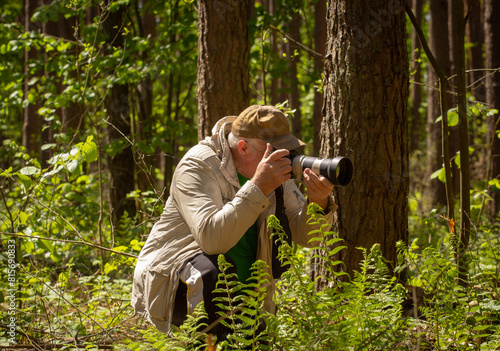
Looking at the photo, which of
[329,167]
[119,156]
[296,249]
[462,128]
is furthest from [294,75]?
[329,167]

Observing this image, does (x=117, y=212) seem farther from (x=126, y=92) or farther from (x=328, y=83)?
(x=328, y=83)

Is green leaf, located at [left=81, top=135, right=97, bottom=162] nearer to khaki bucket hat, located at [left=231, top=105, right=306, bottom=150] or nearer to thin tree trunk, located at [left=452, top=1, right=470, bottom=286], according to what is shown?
khaki bucket hat, located at [left=231, top=105, right=306, bottom=150]

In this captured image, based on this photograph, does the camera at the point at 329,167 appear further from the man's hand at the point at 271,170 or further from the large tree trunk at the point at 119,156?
the large tree trunk at the point at 119,156

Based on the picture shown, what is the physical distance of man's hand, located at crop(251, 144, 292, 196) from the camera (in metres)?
2.43

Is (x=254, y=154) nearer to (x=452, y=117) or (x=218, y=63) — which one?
(x=452, y=117)

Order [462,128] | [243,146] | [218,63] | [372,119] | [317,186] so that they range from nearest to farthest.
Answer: [317,186] < [243,146] < [372,119] < [462,128] < [218,63]

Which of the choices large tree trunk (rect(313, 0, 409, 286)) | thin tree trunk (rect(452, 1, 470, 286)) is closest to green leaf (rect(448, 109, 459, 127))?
thin tree trunk (rect(452, 1, 470, 286))

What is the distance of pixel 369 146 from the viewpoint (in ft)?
10.1

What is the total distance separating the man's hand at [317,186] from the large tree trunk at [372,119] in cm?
63

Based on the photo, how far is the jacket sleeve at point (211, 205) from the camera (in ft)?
7.82

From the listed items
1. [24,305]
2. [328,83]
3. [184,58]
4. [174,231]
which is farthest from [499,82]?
[24,305]

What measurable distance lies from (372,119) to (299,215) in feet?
2.62

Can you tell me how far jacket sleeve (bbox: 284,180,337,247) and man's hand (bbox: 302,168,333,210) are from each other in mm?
102

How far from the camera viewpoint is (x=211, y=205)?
2.46m
